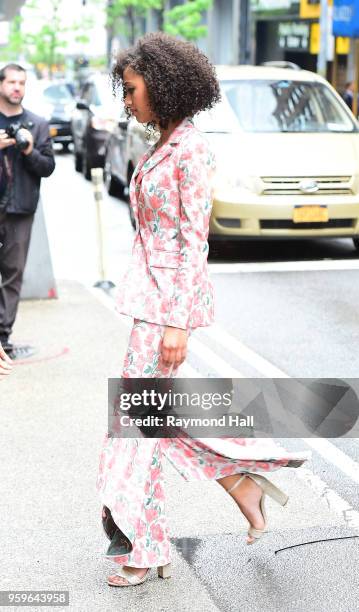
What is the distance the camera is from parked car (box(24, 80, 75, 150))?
29316 mm

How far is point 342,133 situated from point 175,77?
918cm

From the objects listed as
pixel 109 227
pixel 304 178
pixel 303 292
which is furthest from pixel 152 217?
pixel 109 227

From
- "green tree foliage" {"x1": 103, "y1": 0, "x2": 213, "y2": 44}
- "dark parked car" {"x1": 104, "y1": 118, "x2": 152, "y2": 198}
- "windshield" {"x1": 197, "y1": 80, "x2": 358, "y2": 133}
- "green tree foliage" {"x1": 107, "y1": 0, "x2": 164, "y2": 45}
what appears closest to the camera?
"windshield" {"x1": 197, "y1": 80, "x2": 358, "y2": 133}

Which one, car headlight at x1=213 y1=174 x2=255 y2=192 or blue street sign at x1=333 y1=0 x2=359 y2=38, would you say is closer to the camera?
car headlight at x1=213 y1=174 x2=255 y2=192

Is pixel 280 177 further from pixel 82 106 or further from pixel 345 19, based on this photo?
pixel 345 19

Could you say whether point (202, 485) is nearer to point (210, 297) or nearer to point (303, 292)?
point (210, 297)

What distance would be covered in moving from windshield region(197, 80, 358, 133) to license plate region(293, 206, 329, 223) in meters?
1.36

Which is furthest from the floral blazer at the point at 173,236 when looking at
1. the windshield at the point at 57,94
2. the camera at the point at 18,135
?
the windshield at the point at 57,94

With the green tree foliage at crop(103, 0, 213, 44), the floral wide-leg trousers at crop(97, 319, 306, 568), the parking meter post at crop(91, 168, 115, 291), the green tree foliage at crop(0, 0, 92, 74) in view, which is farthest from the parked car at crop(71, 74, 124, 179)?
the green tree foliage at crop(0, 0, 92, 74)

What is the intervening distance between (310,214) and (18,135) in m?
5.14

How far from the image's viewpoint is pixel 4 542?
15.1ft

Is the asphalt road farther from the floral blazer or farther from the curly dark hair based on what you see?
the curly dark hair

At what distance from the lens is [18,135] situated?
7203 mm

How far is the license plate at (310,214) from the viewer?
38.5 feet
